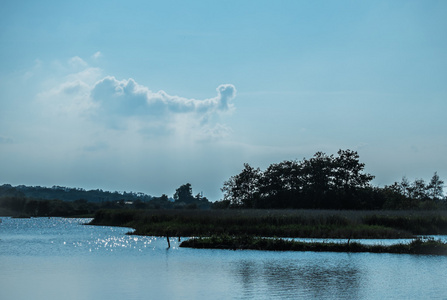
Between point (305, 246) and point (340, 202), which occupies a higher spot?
point (340, 202)

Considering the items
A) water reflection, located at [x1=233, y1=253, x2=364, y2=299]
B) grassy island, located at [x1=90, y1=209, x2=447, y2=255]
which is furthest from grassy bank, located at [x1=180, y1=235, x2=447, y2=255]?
water reflection, located at [x1=233, y1=253, x2=364, y2=299]

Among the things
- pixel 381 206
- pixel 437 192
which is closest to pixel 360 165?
pixel 381 206

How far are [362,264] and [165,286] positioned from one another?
14.3m

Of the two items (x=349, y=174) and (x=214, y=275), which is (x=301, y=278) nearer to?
(x=214, y=275)

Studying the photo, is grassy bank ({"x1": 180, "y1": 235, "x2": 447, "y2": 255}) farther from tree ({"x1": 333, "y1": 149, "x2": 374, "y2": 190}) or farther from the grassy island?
tree ({"x1": 333, "y1": 149, "x2": 374, "y2": 190})

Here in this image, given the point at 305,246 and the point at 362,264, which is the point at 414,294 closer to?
the point at 362,264

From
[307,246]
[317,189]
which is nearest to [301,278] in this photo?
[307,246]

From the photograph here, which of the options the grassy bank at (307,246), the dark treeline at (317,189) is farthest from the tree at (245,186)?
the grassy bank at (307,246)

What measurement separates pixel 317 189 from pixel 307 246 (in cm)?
4960

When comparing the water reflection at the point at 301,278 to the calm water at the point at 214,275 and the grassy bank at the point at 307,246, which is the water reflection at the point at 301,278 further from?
the grassy bank at the point at 307,246

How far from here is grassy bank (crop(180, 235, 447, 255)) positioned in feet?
122

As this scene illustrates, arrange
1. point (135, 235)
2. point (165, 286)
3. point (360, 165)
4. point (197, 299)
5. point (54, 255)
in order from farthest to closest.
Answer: point (360, 165), point (135, 235), point (54, 255), point (165, 286), point (197, 299)

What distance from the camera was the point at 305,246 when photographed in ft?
130

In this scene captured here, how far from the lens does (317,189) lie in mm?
88188
